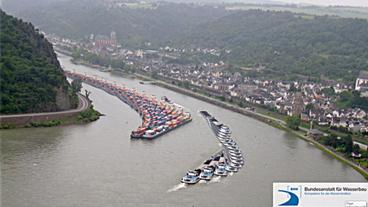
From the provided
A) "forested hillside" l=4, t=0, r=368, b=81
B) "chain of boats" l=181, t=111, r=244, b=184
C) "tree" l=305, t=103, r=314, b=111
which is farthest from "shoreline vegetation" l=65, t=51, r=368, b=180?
"forested hillside" l=4, t=0, r=368, b=81

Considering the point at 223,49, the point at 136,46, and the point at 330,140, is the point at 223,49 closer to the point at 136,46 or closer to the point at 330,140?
the point at 136,46

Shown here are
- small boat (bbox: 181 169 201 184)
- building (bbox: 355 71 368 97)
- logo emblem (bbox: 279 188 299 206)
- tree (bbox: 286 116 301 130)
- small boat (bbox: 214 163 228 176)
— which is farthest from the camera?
building (bbox: 355 71 368 97)

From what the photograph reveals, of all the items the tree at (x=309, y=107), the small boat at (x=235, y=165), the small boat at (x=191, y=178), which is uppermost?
the small boat at (x=191, y=178)

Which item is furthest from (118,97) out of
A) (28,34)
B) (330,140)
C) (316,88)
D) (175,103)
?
(330,140)

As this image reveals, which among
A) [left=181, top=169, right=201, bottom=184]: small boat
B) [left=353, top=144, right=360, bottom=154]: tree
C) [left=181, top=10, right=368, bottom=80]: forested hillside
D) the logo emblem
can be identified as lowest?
[left=353, top=144, right=360, bottom=154]: tree

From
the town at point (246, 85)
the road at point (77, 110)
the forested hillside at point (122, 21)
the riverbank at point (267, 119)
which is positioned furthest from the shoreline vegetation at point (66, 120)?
the forested hillside at point (122, 21)

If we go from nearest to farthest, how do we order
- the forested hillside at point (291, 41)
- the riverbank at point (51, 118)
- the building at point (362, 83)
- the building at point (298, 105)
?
1. the riverbank at point (51, 118)
2. the building at point (298, 105)
3. the building at point (362, 83)
4. the forested hillside at point (291, 41)

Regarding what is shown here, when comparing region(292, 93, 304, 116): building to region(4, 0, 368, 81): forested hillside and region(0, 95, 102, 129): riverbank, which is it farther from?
region(0, 95, 102, 129): riverbank

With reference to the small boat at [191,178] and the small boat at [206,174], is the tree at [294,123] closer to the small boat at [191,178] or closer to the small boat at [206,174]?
the small boat at [206,174]
